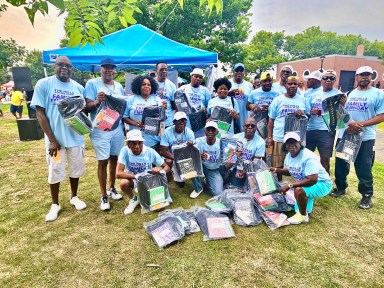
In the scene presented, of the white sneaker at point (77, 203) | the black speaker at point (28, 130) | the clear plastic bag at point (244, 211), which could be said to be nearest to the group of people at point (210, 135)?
the white sneaker at point (77, 203)

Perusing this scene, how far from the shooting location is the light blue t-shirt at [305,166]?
317 cm

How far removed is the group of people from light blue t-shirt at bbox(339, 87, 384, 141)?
1cm

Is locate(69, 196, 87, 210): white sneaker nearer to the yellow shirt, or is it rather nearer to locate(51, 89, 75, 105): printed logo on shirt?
locate(51, 89, 75, 105): printed logo on shirt

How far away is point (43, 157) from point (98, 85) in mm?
3827

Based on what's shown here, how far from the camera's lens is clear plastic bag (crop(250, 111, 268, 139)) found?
4434mm

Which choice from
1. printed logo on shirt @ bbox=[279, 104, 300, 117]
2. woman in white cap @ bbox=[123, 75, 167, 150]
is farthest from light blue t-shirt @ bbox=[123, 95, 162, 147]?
printed logo on shirt @ bbox=[279, 104, 300, 117]

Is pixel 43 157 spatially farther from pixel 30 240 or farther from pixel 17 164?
pixel 30 240

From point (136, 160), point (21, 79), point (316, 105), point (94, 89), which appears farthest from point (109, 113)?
point (21, 79)

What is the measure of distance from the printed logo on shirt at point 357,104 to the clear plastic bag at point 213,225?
239 cm

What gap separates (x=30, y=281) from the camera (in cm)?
233

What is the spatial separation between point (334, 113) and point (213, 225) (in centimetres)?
240

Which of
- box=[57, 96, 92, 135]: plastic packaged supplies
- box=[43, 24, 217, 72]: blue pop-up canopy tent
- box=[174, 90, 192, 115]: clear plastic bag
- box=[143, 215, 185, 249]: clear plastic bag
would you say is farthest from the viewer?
box=[43, 24, 217, 72]: blue pop-up canopy tent

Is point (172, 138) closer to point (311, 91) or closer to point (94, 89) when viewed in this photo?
point (94, 89)

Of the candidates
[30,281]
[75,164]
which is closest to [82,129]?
[75,164]
